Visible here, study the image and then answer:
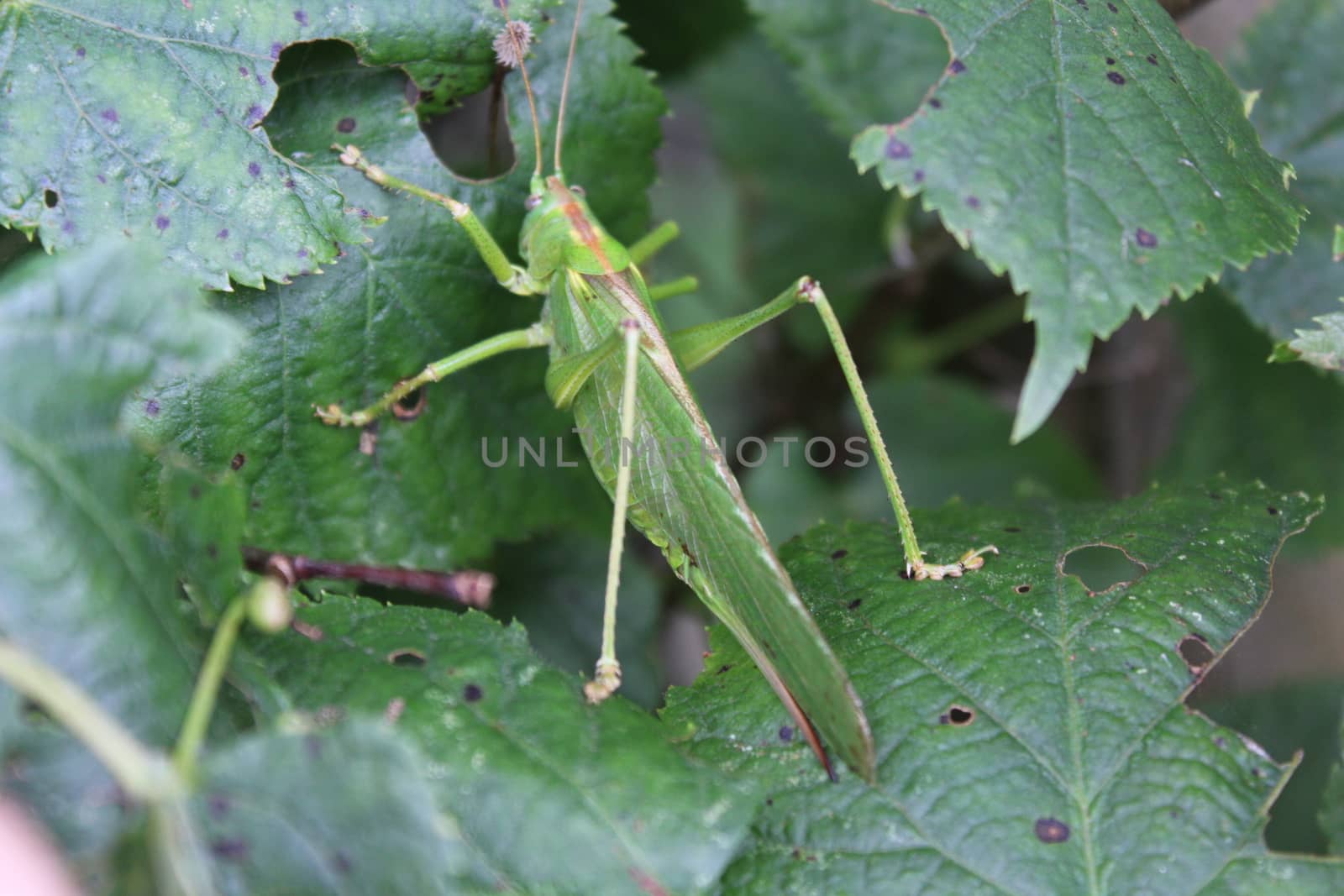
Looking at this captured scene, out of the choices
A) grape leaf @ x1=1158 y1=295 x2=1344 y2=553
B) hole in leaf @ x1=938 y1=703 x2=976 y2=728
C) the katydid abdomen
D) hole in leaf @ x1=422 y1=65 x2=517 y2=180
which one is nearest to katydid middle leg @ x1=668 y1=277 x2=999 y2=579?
the katydid abdomen

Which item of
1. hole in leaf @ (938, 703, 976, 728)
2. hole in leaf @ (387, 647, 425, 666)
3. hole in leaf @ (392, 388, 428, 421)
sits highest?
hole in leaf @ (392, 388, 428, 421)

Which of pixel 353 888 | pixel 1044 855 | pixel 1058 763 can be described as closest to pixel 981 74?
pixel 1058 763

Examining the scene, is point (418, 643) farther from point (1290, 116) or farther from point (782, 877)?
point (1290, 116)

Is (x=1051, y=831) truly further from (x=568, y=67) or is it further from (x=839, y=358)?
(x=568, y=67)

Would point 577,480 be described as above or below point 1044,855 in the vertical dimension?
above

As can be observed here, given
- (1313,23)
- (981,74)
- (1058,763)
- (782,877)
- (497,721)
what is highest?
(1313,23)

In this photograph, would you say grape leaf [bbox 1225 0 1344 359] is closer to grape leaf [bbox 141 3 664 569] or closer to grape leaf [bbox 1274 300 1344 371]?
grape leaf [bbox 1274 300 1344 371]
